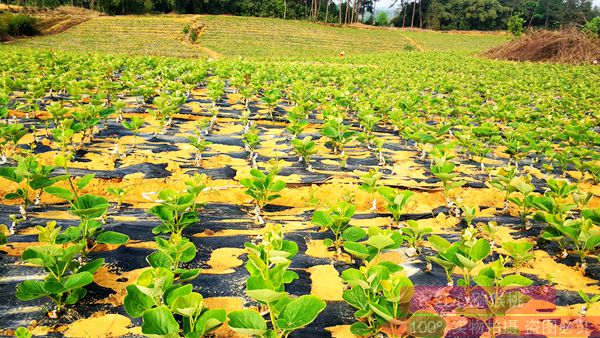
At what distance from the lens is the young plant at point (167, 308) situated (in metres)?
1.54

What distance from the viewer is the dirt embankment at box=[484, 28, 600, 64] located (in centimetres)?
2198

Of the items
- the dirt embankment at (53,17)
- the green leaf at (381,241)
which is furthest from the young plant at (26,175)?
the dirt embankment at (53,17)

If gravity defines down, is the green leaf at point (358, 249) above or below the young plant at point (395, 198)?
below

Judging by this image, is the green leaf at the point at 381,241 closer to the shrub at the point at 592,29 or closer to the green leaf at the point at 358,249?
the green leaf at the point at 358,249

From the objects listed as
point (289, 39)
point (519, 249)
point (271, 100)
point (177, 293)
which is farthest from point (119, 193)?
point (289, 39)

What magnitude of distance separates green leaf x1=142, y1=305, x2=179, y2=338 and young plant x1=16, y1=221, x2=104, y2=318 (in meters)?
0.59

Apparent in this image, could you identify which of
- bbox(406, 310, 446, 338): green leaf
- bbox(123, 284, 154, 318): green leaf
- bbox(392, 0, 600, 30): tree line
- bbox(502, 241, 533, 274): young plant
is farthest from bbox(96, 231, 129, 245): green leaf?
bbox(392, 0, 600, 30): tree line

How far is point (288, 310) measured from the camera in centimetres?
169

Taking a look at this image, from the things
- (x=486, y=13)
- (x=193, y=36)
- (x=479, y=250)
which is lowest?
(x=479, y=250)

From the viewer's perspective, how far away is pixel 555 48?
77.0 feet

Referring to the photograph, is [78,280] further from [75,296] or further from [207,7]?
[207,7]

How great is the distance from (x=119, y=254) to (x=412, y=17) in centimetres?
7651

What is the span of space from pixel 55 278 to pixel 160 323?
0.86m

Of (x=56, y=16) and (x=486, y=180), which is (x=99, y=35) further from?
(x=486, y=180)
